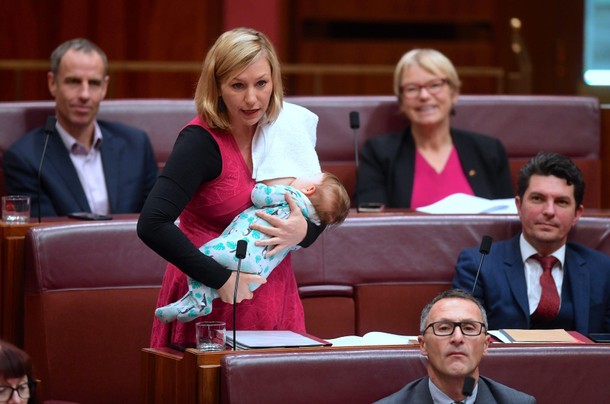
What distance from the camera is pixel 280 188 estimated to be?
1604mm

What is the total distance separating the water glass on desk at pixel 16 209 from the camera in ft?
7.10

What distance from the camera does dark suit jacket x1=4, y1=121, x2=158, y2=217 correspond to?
97.1 inches

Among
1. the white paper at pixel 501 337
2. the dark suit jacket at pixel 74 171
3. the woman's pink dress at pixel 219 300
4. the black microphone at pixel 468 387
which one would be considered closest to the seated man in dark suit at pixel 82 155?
the dark suit jacket at pixel 74 171

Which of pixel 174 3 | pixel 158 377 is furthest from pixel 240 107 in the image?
pixel 174 3

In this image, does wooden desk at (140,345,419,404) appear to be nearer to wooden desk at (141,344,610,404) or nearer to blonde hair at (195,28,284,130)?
wooden desk at (141,344,610,404)

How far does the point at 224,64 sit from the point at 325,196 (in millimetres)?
240

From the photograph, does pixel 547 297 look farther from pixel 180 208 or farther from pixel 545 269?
pixel 180 208

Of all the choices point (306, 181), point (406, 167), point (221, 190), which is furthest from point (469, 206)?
point (221, 190)

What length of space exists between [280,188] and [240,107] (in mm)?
130

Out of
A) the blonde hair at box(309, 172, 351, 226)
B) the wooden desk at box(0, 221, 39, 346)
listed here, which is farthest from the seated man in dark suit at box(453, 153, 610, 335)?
the wooden desk at box(0, 221, 39, 346)

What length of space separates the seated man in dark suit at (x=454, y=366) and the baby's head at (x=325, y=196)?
8.2 inches

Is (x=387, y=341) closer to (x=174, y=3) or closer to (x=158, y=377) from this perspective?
(x=158, y=377)

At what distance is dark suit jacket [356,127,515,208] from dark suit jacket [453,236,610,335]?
579 millimetres

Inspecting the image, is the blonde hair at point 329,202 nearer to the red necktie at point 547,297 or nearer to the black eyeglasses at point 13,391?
the black eyeglasses at point 13,391
